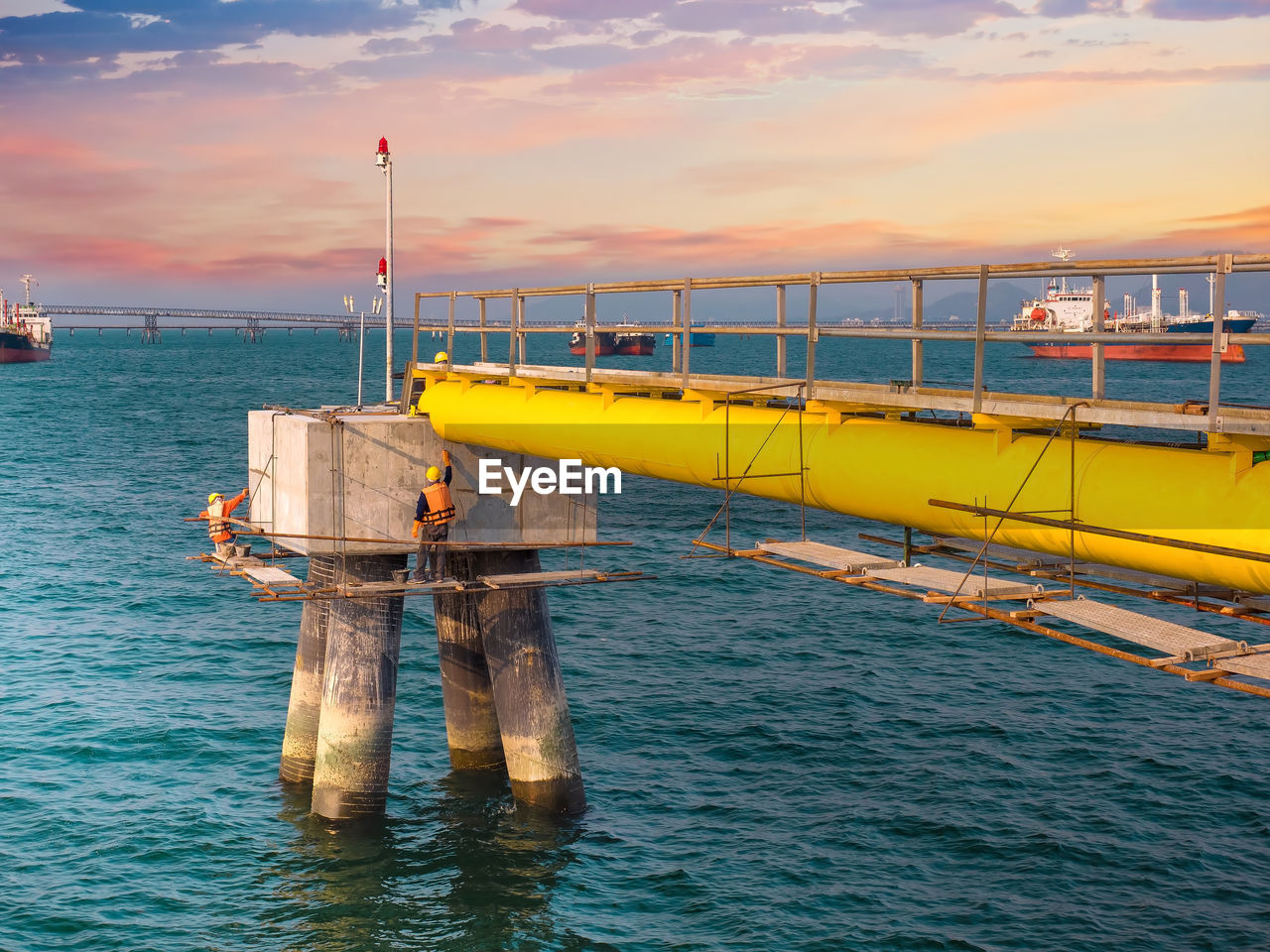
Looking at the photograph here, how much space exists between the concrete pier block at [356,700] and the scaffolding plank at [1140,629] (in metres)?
14.8

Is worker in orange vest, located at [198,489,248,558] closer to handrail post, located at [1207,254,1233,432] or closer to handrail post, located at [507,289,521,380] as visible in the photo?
handrail post, located at [507,289,521,380]

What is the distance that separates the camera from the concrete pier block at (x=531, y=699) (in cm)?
2497

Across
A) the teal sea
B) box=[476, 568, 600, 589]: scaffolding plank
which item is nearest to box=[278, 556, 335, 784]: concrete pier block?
the teal sea

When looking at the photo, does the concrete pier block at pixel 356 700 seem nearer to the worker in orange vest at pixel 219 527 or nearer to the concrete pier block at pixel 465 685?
the concrete pier block at pixel 465 685

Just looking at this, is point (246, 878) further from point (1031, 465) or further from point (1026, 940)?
point (1031, 465)

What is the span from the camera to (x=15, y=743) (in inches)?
1116

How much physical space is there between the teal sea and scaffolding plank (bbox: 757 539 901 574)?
4.02 meters

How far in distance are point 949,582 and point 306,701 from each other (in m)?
16.2

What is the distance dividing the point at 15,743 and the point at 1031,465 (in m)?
24.7

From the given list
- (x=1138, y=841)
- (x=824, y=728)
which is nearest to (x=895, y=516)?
(x=1138, y=841)

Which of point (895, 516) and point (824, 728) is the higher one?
point (895, 516)

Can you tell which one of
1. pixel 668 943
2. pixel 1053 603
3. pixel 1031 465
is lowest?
pixel 668 943

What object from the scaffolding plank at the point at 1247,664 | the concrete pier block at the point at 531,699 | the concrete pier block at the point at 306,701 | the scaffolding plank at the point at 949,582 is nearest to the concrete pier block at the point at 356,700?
the concrete pier block at the point at 306,701

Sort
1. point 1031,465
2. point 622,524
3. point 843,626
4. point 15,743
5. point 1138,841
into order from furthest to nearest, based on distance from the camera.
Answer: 1. point 622,524
2. point 843,626
3. point 15,743
4. point 1138,841
5. point 1031,465
